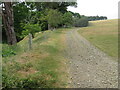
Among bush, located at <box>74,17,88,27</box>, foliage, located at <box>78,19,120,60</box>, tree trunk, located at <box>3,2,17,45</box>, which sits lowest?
foliage, located at <box>78,19,120,60</box>

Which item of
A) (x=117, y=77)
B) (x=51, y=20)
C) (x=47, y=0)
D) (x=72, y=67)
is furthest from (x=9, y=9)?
(x=47, y=0)

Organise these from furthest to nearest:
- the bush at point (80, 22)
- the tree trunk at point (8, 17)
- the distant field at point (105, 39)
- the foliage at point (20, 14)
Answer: the bush at point (80, 22), the foliage at point (20, 14), the distant field at point (105, 39), the tree trunk at point (8, 17)

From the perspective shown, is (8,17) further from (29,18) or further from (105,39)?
(29,18)

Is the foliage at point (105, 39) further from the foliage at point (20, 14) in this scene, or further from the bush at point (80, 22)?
the bush at point (80, 22)

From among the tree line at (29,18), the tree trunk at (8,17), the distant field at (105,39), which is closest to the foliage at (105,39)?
the distant field at (105,39)

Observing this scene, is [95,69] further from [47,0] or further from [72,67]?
[47,0]

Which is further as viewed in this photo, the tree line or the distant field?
the distant field

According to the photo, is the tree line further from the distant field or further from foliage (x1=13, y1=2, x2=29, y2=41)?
the distant field

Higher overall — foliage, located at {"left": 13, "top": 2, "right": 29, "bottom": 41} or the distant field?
foliage, located at {"left": 13, "top": 2, "right": 29, "bottom": 41}

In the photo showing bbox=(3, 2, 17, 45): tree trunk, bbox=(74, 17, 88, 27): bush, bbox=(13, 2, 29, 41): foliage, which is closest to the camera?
bbox=(3, 2, 17, 45): tree trunk

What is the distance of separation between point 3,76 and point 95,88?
10.2ft

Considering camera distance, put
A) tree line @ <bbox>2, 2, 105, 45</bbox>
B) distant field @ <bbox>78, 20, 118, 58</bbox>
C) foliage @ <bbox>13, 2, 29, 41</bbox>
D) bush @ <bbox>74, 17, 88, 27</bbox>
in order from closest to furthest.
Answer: tree line @ <bbox>2, 2, 105, 45</bbox> → distant field @ <bbox>78, 20, 118, 58</bbox> → foliage @ <bbox>13, 2, 29, 41</bbox> → bush @ <bbox>74, 17, 88, 27</bbox>

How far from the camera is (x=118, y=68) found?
6336 mm

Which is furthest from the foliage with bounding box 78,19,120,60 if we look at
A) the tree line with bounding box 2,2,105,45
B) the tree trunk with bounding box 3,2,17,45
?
the tree trunk with bounding box 3,2,17,45
